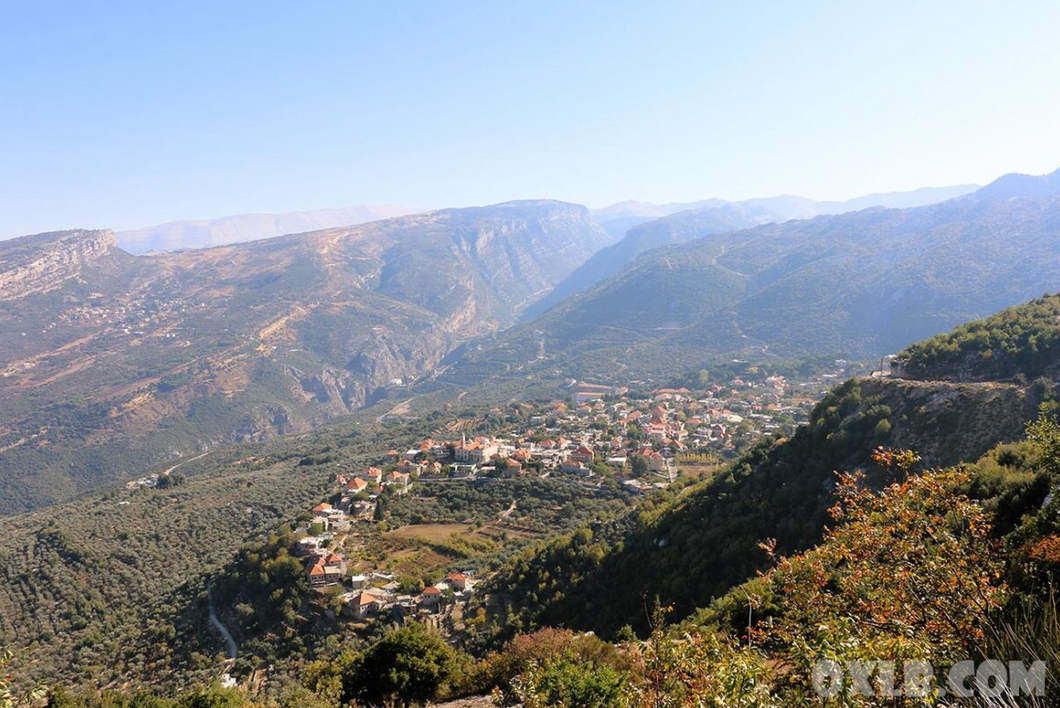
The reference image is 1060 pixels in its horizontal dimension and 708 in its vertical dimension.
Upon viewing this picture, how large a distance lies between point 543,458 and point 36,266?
209240 mm

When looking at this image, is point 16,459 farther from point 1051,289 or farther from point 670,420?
point 1051,289

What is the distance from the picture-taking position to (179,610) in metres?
30.2

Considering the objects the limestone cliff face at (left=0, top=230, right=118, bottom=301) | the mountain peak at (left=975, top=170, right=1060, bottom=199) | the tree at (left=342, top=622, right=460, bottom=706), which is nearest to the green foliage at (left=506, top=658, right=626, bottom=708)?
the tree at (left=342, top=622, right=460, bottom=706)

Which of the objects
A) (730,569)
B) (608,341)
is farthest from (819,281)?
(730,569)

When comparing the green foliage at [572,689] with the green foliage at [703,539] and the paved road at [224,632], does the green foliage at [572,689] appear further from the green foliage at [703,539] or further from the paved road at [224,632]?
the paved road at [224,632]

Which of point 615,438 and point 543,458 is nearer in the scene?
point 543,458

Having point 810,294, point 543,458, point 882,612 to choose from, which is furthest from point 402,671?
point 810,294

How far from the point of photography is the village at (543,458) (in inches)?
1114

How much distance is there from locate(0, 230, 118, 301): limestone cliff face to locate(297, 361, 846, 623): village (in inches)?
7005

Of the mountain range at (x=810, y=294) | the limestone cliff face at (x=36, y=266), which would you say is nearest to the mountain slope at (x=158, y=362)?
the limestone cliff face at (x=36, y=266)

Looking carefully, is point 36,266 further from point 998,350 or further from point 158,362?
point 998,350

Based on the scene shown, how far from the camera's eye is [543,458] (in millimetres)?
48156

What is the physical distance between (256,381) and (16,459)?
4536 centimetres

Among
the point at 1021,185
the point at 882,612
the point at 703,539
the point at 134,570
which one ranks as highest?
the point at 1021,185
